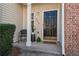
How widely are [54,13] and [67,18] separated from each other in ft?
15.7

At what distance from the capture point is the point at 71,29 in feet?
30.5

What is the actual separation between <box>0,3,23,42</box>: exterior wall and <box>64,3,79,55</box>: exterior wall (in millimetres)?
3615

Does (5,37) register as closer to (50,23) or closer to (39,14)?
(50,23)

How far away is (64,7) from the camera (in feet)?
30.4

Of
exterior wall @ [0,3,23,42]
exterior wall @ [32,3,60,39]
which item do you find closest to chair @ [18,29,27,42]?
exterior wall @ [0,3,23,42]

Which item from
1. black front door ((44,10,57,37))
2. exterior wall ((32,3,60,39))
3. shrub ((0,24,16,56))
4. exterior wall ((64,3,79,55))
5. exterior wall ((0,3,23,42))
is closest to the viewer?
shrub ((0,24,16,56))

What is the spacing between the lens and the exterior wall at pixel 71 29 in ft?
30.2

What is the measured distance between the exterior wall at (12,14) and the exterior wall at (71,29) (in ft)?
11.9

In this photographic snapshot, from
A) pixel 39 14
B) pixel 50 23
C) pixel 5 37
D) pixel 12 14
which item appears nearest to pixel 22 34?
pixel 12 14

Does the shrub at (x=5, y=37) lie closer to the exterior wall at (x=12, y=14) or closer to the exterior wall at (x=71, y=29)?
the exterior wall at (x=71, y=29)

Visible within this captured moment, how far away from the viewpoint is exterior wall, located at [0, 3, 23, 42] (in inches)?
439

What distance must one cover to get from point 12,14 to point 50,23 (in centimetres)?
293

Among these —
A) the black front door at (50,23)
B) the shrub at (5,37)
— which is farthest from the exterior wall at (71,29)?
the black front door at (50,23)

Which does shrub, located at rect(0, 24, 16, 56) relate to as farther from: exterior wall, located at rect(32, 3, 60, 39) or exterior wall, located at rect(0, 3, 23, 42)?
exterior wall, located at rect(32, 3, 60, 39)
